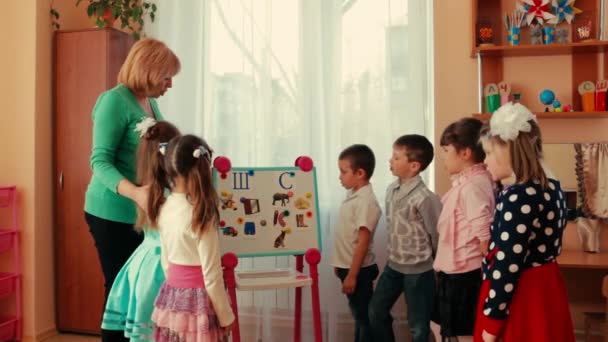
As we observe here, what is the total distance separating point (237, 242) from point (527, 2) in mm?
1865

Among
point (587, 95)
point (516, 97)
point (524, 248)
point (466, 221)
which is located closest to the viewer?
point (524, 248)

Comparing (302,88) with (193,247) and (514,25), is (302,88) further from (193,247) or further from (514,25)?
(193,247)

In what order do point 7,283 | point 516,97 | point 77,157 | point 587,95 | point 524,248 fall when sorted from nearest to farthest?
1. point 524,248
2. point 587,95
3. point 516,97
4. point 7,283
5. point 77,157

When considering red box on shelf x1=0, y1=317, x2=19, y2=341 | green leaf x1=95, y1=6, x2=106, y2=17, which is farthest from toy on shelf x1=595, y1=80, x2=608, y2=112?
red box on shelf x1=0, y1=317, x2=19, y2=341

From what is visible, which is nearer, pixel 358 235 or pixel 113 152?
pixel 113 152

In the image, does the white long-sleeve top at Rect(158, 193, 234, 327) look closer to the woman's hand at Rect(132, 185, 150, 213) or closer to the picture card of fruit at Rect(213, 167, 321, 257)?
the woman's hand at Rect(132, 185, 150, 213)

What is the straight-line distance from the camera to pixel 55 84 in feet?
12.0

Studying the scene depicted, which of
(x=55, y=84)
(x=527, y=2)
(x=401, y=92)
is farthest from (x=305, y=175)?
(x=55, y=84)

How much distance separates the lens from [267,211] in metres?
2.88

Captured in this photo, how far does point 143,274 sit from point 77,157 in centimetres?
154

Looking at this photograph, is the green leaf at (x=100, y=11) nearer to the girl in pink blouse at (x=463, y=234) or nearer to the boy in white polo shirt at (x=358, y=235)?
the boy in white polo shirt at (x=358, y=235)

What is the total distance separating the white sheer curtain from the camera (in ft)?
10.9

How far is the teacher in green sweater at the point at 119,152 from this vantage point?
7.80 feet


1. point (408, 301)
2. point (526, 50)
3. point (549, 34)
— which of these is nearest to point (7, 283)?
point (408, 301)
